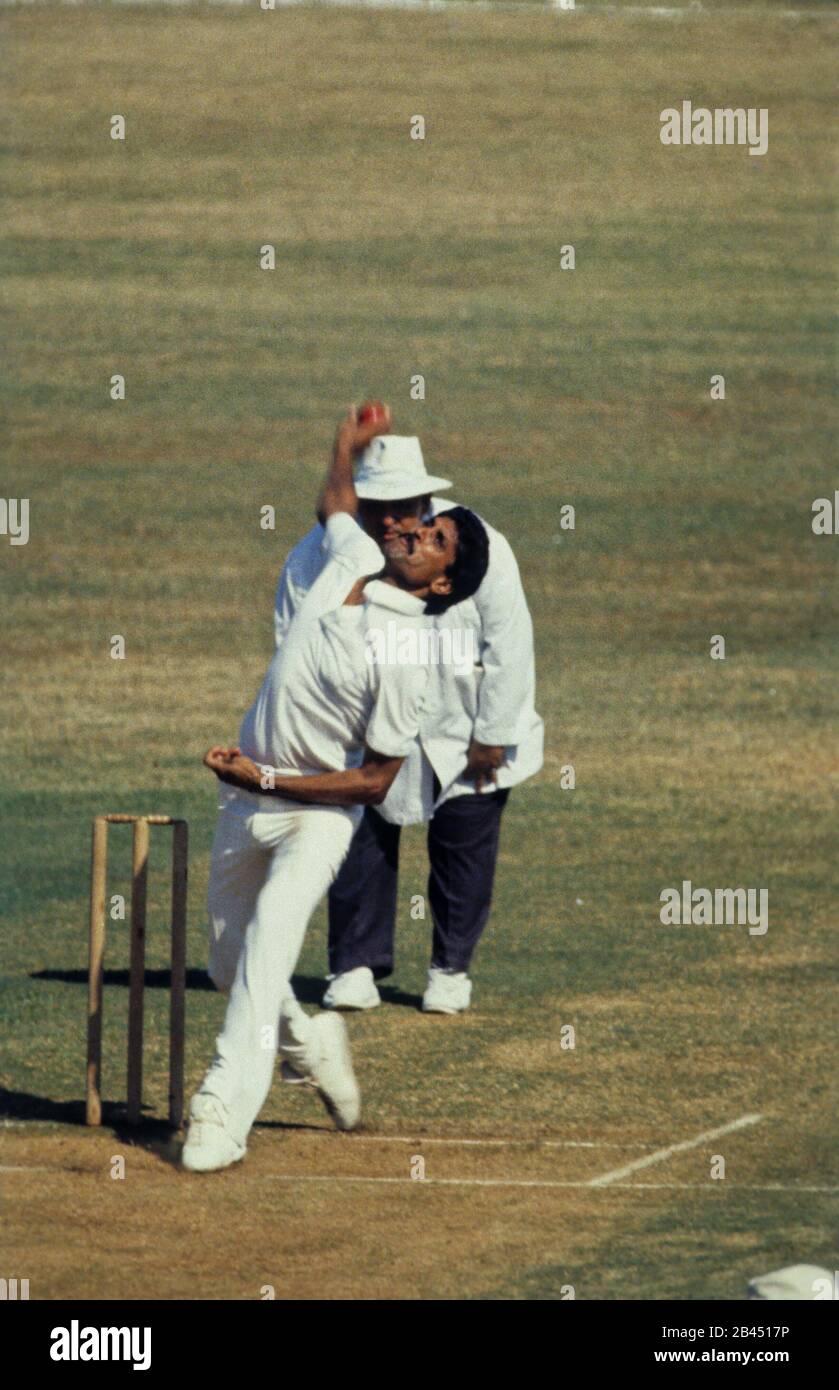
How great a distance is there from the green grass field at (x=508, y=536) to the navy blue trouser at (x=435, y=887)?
A: 31cm

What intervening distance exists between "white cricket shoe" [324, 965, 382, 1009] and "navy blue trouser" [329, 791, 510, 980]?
1.4 inches

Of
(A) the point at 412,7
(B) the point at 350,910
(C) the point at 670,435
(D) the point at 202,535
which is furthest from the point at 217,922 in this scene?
(A) the point at 412,7

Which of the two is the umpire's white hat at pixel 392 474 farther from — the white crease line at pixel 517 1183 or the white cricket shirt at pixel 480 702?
the white crease line at pixel 517 1183

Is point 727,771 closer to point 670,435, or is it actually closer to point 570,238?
point 670,435

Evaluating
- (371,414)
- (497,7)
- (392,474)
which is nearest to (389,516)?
(392,474)

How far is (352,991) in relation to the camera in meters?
11.6

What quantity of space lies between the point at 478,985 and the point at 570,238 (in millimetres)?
20944

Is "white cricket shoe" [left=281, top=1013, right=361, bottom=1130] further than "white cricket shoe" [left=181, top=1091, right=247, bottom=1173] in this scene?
Yes

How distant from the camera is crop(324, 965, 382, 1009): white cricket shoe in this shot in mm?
11531

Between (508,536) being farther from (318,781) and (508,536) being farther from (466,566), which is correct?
(318,781)

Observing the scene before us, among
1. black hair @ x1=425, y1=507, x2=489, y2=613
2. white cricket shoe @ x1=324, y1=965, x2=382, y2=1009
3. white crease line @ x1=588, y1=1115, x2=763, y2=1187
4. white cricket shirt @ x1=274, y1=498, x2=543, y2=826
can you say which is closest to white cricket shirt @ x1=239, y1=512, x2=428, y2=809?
black hair @ x1=425, y1=507, x2=489, y2=613

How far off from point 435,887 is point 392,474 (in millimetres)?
2091

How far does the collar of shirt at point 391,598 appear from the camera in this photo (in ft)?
31.0

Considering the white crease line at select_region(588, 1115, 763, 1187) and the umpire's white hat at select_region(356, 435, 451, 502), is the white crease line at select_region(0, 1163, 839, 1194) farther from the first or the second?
the umpire's white hat at select_region(356, 435, 451, 502)
